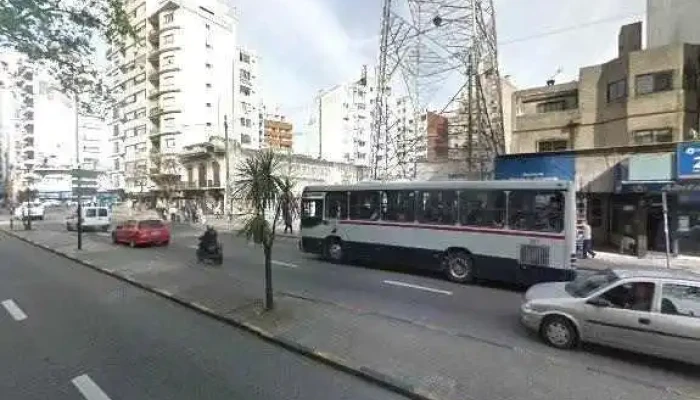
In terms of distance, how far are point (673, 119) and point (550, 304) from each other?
16.0 meters

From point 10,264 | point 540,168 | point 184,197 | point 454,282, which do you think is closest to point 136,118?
point 184,197

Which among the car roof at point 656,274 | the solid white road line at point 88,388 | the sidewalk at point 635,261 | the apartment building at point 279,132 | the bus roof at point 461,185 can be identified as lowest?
the solid white road line at point 88,388

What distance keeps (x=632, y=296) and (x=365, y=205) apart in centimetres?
898

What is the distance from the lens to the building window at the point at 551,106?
983 inches

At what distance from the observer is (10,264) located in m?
16.3

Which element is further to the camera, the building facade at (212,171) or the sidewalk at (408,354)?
the building facade at (212,171)

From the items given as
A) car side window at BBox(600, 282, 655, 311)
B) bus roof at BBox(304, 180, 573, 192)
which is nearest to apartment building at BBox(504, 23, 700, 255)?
bus roof at BBox(304, 180, 573, 192)

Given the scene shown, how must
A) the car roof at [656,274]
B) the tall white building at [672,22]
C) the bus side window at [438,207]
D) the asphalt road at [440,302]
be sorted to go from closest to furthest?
the asphalt road at [440,302] → the car roof at [656,274] → the bus side window at [438,207] → the tall white building at [672,22]

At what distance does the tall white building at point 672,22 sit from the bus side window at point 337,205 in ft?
64.6

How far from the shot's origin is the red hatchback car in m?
21.3

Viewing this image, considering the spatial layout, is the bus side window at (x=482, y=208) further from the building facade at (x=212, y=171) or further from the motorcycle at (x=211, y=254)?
the building facade at (x=212, y=171)

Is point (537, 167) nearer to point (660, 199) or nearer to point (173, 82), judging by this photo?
point (660, 199)

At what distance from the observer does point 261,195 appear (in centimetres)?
869

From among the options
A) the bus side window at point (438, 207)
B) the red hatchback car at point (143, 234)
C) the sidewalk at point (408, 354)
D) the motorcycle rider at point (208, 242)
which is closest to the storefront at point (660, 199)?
the bus side window at point (438, 207)
